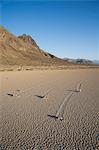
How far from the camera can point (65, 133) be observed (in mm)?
7562

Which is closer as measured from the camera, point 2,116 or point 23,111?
point 2,116

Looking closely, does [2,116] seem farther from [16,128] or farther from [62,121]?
[62,121]

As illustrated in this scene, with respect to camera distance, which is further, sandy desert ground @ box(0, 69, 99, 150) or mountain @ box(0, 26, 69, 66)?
mountain @ box(0, 26, 69, 66)

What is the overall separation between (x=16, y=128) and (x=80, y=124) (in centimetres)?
243

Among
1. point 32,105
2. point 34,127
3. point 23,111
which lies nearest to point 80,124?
point 34,127

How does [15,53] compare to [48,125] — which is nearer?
[48,125]

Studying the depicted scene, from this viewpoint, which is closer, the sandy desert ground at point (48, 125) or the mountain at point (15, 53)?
the sandy desert ground at point (48, 125)

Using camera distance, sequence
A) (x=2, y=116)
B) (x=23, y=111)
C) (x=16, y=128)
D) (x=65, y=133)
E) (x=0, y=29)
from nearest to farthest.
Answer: (x=65, y=133)
(x=16, y=128)
(x=2, y=116)
(x=23, y=111)
(x=0, y=29)

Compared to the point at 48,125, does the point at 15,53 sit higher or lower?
higher

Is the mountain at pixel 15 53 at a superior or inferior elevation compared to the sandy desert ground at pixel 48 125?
superior

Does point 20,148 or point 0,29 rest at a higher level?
point 0,29

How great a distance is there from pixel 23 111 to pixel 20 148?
4.04m

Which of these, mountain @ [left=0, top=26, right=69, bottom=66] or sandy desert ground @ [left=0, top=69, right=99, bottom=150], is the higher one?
mountain @ [left=0, top=26, right=69, bottom=66]

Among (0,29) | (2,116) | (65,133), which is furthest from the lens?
(0,29)
